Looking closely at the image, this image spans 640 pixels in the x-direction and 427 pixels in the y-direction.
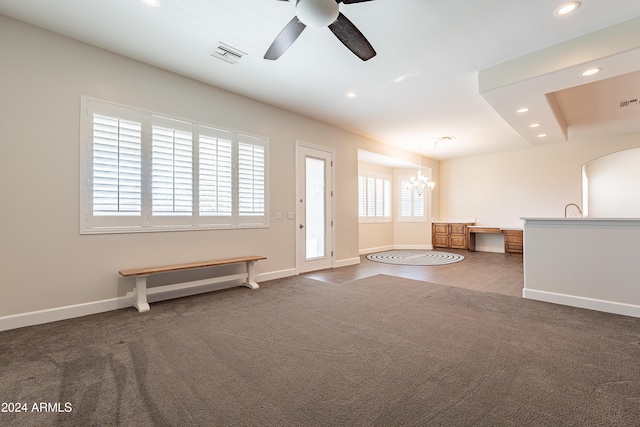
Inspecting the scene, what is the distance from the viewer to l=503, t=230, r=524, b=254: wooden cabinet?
25.5 feet

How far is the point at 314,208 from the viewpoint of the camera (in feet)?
18.6

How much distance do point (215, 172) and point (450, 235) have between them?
A: 7652mm

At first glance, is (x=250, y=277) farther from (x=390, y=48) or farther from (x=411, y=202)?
(x=411, y=202)

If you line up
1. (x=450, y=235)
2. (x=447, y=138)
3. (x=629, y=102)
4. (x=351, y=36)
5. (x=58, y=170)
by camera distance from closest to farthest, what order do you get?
1. (x=351, y=36)
2. (x=58, y=170)
3. (x=629, y=102)
4. (x=447, y=138)
5. (x=450, y=235)

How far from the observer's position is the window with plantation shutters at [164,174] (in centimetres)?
327

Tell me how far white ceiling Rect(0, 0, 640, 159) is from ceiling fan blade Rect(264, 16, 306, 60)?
349 mm

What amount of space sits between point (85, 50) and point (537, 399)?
205 inches

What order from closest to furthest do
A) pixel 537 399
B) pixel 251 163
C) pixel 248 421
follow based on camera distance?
pixel 248 421
pixel 537 399
pixel 251 163

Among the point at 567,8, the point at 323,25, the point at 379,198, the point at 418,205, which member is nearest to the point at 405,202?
the point at 418,205

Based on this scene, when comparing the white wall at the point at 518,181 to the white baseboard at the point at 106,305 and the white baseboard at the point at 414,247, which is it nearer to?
the white baseboard at the point at 414,247

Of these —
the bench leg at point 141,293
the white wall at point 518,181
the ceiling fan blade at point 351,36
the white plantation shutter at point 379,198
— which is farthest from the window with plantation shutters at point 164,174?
the white wall at point 518,181

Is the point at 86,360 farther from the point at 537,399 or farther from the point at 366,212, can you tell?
the point at 366,212

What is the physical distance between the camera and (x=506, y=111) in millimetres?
4590

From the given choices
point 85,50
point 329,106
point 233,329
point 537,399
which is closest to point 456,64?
point 329,106
